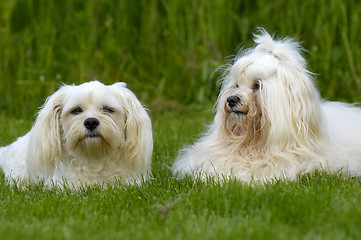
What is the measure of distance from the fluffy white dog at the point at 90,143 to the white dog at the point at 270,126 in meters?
0.47

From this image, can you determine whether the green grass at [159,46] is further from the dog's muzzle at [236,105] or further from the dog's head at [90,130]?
the dog's muzzle at [236,105]

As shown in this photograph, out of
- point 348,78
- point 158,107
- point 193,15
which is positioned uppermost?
A: point 193,15

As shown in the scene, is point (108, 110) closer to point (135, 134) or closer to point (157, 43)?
point (135, 134)

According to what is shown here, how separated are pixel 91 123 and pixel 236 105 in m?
0.98

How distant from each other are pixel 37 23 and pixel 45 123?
438 cm

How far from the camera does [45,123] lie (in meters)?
4.37

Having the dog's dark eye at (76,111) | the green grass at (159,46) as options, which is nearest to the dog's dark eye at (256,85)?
the dog's dark eye at (76,111)

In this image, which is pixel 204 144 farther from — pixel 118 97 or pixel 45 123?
pixel 45 123

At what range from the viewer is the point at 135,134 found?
4.42 meters

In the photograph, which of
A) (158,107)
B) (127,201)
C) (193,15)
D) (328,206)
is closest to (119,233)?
(127,201)

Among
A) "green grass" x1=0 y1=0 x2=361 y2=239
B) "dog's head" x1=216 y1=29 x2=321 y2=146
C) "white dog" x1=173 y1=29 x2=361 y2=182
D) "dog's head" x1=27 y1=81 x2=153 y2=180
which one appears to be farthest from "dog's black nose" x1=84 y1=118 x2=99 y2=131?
"green grass" x1=0 y1=0 x2=361 y2=239

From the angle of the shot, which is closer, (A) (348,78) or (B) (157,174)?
(B) (157,174)

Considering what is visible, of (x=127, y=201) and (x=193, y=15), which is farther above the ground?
(x=193, y=15)

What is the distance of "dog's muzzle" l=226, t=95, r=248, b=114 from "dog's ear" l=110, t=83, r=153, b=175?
637mm
